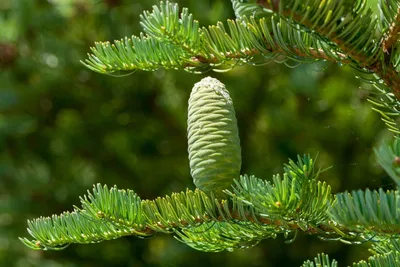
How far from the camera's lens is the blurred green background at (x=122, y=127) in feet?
5.25

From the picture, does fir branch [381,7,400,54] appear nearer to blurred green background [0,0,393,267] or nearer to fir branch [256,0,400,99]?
fir branch [256,0,400,99]

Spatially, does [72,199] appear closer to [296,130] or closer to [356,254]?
[296,130]

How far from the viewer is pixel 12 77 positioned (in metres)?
1.84

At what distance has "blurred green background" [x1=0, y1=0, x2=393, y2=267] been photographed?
1600 millimetres

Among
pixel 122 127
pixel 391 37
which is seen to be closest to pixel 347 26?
pixel 391 37

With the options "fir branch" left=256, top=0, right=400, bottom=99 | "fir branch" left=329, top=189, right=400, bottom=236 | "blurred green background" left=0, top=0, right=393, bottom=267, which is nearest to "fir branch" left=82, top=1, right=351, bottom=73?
"fir branch" left=256, top=0, right=400, bottom=99

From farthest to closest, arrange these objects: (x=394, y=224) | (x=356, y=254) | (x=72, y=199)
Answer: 1. (x=72, y=199)
2. (x=356, y=254)
3. (x=394, y=224)

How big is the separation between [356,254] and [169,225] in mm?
1132

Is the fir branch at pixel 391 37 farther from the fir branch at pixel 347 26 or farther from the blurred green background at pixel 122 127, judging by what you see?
the blurred green background at pixel 122 127

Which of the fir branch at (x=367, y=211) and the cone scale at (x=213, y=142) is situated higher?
the cone scale at (x=213, y=142)

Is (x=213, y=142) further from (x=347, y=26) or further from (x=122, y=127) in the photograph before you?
(x=122, y=127)

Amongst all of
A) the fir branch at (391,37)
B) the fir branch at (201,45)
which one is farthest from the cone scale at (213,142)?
the fir branch at (391,37)

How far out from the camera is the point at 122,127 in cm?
186

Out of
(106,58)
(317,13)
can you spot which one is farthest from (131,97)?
(317,13)
